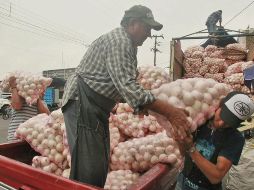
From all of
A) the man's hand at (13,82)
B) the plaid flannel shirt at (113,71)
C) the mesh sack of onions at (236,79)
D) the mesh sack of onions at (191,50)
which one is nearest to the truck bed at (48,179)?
the plaid flannel shirt at (113,71)

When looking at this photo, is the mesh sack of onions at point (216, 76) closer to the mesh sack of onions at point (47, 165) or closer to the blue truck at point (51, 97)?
the mesh sack of onions at point (47, 165)

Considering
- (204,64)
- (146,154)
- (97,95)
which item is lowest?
(146,154)

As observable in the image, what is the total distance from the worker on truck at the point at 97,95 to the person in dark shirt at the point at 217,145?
0.61 meters

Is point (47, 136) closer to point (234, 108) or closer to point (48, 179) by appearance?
point (48, 179)

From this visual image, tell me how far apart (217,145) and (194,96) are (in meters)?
0.54

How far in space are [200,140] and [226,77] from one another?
3834 millimetres

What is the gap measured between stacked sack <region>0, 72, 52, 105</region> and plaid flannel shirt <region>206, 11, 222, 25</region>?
5179mm

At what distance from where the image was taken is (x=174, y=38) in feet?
20.8

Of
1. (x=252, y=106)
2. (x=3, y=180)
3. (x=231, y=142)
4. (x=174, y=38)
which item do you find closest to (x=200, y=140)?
(x=231, y=142)

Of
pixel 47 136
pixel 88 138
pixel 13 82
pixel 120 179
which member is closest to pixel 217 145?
pixel 120 179

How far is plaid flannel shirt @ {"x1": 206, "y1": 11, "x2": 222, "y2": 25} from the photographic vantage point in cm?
845

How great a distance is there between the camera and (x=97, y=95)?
2512 mm

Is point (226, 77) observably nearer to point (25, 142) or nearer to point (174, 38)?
point (174, 38)

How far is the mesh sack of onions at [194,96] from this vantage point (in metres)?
2.35
